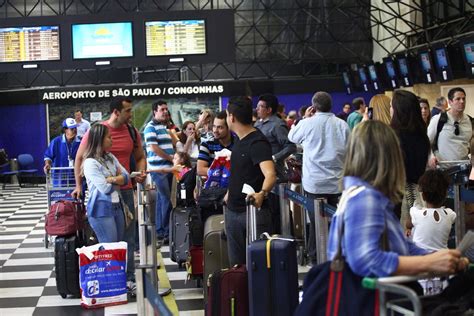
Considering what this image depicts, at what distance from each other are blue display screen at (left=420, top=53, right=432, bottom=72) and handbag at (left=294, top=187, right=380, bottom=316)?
1635 centimetres

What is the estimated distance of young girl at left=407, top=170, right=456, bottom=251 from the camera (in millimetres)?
6102

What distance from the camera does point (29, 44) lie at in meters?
20.0

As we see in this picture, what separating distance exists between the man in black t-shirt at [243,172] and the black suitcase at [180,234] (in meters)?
2.23

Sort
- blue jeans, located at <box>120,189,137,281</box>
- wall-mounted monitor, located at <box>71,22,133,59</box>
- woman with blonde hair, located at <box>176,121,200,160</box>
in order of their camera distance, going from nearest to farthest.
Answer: blue jeans, located at <box>120,189,137,281</box>
woman with blonde hair, located at <box>176,121,200,160</box>
wall-mounted monitor, located at <box>71,22,133,59</box>

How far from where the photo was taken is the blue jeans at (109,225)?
26.2 feet

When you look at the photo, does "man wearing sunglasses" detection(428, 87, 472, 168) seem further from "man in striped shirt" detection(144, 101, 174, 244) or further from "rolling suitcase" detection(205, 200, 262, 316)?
"man in striped shirt" detection(144, 101, 174, 244)

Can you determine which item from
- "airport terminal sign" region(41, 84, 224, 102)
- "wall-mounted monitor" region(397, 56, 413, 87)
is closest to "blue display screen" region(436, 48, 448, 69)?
"wall-mounted monitor" region(397, 56, 413, 87)

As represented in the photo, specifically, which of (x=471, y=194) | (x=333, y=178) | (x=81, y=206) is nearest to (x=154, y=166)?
(x=81, y=206)

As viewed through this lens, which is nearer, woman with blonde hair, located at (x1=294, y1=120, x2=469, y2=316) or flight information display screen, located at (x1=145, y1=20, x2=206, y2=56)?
woman with blonde hair, located at (x1=294, y1=120, x2=469, y2=316)

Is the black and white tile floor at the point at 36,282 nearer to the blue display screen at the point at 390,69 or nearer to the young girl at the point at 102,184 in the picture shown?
the young girl at the point at 102,184

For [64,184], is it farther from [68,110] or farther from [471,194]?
[68,110]

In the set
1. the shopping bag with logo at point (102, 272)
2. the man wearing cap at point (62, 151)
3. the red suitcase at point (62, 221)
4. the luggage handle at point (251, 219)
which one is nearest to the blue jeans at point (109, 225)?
the shopping bag with logo at point (102, 272)

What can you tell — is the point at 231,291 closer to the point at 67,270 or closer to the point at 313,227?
the point at 67,270

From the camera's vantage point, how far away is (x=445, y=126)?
8.77 m
